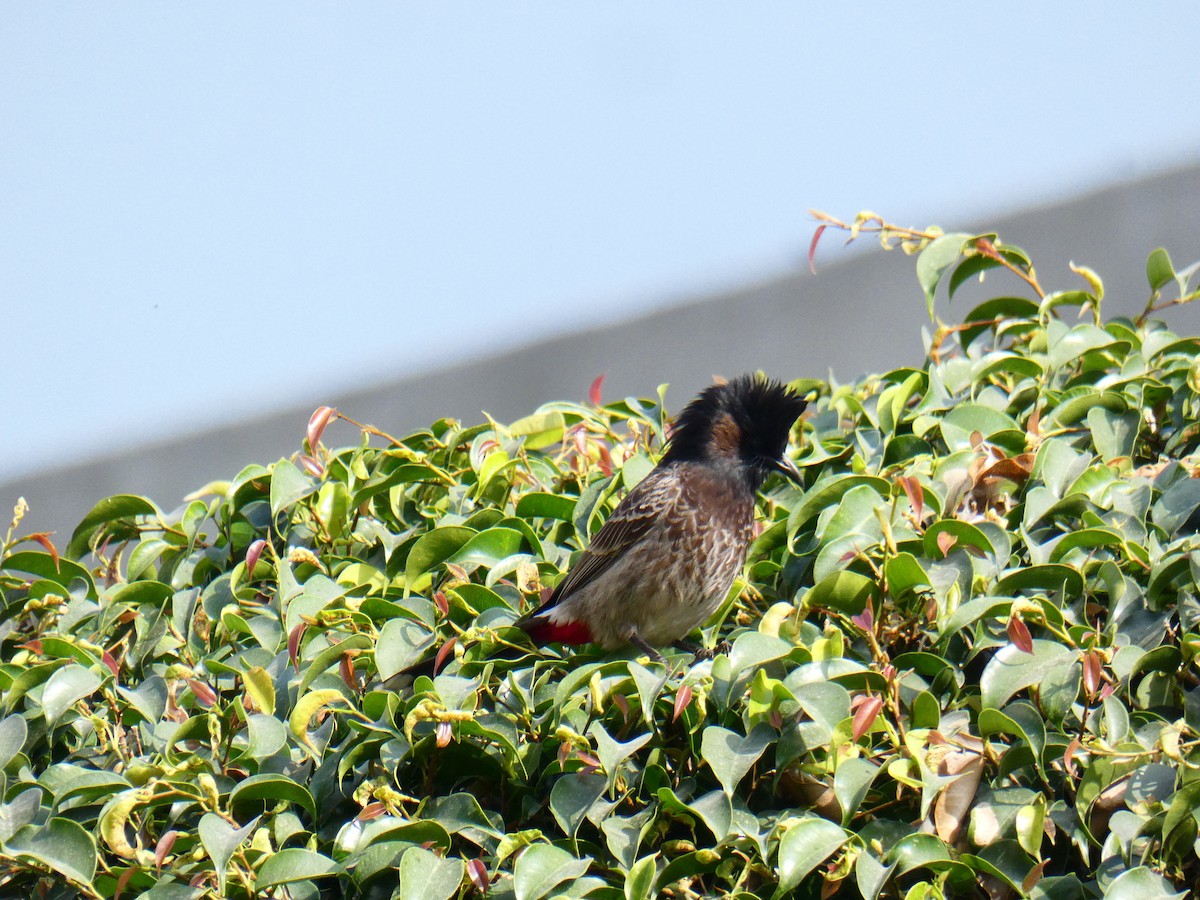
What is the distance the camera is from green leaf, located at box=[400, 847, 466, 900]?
2.13 meters

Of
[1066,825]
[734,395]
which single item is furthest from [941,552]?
[734,395]

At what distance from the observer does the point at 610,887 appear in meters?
2.16

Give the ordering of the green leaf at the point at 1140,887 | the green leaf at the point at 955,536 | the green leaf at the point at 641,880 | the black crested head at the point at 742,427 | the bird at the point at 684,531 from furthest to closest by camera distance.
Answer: the black crested head at the point at 742,427 → the bird at the point at 684,531 → the green leaf at the point at 955,536 → the green leaf at the point at 641,880 → the green leaf at the point at 1140,887

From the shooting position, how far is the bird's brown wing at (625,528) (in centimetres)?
334

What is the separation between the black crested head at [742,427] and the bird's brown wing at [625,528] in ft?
0.45

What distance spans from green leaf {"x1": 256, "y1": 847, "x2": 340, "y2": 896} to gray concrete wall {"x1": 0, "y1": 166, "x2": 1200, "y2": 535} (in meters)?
4.45

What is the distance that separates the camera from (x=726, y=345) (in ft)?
22.7

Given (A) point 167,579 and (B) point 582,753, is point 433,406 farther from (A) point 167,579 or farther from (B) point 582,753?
(B) point 582,753

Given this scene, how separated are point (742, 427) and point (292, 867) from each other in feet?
7.26

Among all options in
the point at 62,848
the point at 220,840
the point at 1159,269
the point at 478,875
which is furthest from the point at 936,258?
the point at 62,848

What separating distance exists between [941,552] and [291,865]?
144cm

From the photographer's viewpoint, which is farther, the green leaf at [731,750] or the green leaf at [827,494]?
the green leaf at [827,494]

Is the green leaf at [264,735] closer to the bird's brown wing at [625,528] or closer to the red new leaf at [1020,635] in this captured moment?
the bird's brown wing at [625,528]

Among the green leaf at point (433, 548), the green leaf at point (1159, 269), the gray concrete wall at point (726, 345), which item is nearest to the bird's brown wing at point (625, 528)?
the green leaf at point (433, 548)
